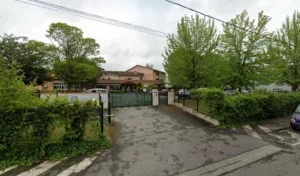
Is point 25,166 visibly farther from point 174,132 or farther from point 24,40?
point 24,40

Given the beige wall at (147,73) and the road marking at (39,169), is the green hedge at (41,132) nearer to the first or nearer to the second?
the road marking at (39,169)

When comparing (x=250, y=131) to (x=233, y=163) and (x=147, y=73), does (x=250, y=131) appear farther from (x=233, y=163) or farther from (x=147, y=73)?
(x=147, y=73)

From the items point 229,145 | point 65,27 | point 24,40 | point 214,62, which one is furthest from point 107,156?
point 24,40

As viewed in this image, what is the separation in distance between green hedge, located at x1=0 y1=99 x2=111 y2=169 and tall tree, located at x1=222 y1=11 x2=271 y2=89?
42.0 feet

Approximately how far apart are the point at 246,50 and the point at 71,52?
948 inches

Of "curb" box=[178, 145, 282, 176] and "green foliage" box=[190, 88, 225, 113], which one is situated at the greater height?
"green foliage" box=[190, 88, 225, 113]

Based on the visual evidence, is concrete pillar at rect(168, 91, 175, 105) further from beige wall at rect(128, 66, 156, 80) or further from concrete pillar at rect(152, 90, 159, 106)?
beige wall at rect(128, 66, 156, 80)

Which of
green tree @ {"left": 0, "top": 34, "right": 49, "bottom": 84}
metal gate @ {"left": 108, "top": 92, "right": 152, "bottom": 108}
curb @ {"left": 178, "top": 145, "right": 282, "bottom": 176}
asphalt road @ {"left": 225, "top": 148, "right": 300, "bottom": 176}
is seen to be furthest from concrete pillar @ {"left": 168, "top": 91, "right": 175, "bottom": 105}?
green tree @ {"left": 0, "top": 34, "right": 49, "bottom": 84}

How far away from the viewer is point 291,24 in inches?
535

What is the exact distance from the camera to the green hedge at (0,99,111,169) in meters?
3.73

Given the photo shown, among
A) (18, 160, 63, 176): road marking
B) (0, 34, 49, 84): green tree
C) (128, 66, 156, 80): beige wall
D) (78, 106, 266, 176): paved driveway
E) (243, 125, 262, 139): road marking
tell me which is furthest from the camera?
(128, 66, 156, 80): beige wall

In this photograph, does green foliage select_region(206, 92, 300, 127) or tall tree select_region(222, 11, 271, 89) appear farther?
tall tree select_region(222, 11, 271, 89)

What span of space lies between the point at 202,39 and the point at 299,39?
34.3 ft

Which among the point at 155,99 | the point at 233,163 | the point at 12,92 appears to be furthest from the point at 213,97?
the point at 12,92
